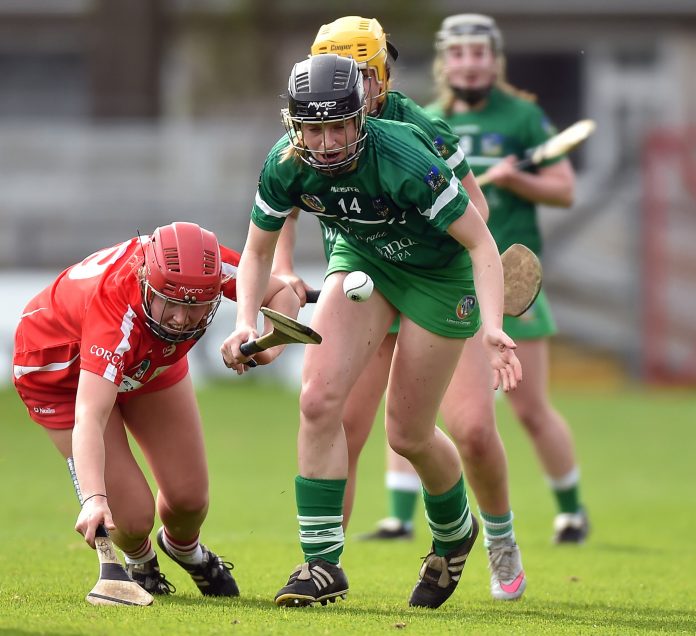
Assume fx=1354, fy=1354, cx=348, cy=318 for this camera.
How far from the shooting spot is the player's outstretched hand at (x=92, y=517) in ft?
14.6

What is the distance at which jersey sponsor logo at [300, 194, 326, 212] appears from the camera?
4.83 metres

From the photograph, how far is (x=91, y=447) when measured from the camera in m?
4.56

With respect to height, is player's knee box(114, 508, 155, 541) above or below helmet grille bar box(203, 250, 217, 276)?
below

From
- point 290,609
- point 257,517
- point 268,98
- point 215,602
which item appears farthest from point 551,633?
point 268,98

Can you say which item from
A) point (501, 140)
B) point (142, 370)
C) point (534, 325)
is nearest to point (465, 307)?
point (142, 370)

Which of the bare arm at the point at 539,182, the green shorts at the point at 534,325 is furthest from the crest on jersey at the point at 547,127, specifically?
the green shorts at the point at 534,325

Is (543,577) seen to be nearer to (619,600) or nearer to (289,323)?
(619,600)

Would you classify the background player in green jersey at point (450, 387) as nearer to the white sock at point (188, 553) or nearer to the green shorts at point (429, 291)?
the green shorts at point (429, 291)

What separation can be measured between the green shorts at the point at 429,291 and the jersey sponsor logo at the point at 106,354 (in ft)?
3.05

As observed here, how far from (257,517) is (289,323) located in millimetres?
3974

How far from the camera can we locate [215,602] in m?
5.04

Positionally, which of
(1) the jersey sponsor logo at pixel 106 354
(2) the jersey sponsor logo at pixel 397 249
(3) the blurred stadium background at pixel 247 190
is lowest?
(3) the blurred stadium background at pixel 247 190

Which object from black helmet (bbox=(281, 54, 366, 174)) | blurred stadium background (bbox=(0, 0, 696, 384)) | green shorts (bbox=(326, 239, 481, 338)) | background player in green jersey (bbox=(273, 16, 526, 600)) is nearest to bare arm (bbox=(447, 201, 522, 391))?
green shorts (bbox=(326, 239, 481, 338))

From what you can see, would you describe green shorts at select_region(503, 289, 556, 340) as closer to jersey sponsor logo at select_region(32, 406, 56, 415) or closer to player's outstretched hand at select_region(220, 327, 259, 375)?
player's outstretched hand at select_region(220, 327, 259, 375)
